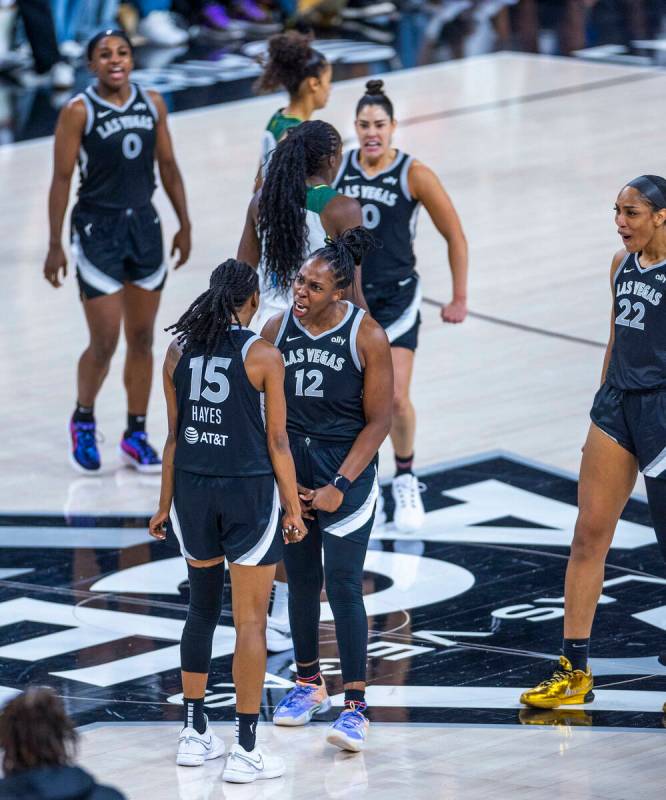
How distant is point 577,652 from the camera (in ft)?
17.3

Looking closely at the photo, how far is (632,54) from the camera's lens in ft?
50.5

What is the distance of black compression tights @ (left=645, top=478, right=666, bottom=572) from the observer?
16.4 ft

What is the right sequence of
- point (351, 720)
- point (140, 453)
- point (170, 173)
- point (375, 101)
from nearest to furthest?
point (351, 720)
point (375, 101)
point (170, 173)
point (140, 453)

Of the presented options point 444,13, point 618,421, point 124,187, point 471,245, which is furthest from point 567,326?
point 444,13

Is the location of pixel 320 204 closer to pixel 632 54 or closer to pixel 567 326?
pixel 567 326

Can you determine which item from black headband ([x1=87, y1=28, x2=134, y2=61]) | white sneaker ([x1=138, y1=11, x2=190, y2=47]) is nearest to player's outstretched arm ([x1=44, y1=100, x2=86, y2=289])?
black headband ([x1=87, y1=28, x2=134, y2=61])

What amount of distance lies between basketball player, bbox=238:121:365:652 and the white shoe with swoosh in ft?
3.08

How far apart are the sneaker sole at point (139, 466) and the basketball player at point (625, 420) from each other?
2.71m

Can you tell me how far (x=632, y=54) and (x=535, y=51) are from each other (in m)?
0.90

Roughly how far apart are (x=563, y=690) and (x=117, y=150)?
3.17 metres

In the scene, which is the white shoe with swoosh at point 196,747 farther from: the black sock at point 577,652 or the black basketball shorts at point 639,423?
the black basketball shorts at point 639,423

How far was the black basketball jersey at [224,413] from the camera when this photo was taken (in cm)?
466

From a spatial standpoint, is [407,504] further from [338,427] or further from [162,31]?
[162,31]

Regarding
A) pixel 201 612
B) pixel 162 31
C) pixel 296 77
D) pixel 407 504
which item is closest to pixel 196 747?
pixel 201 612
